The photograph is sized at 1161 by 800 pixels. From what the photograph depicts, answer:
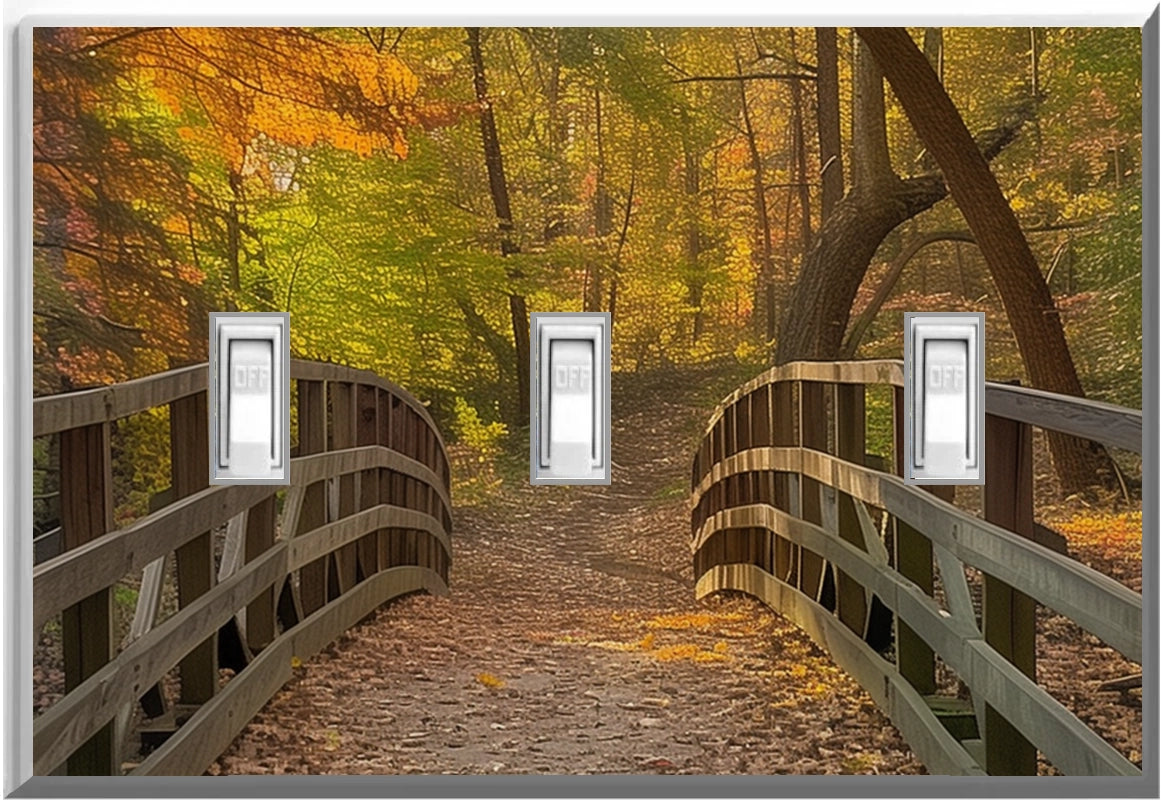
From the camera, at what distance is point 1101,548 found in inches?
120

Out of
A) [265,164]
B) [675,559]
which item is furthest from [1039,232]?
[265,164]

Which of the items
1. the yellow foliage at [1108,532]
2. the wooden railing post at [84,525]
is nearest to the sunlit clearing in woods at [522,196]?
the wooden railing post at [84,525]

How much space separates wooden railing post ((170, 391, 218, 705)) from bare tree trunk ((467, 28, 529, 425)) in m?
0.69

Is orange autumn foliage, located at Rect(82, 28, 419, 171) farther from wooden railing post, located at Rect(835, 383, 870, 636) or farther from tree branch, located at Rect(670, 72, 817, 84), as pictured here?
wooden railing post, located at Rect(835, 383, 870, 636)

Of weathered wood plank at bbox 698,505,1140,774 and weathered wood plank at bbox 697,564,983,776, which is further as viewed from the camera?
weathered wood plank at bbox 697,564,983,776

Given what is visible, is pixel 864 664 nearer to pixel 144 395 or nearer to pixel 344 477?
pixel 344 477

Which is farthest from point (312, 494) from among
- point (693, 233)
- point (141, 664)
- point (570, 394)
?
point (693, 233)

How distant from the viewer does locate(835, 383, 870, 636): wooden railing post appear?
3.12 m

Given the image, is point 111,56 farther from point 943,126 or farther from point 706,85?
point 943,126

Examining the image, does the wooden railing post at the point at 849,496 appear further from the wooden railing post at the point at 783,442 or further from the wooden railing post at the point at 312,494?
the wooden railing post at the point at 312,494

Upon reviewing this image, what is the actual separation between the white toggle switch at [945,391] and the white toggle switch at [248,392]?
54.1 inches

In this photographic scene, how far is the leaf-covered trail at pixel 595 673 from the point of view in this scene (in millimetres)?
3100

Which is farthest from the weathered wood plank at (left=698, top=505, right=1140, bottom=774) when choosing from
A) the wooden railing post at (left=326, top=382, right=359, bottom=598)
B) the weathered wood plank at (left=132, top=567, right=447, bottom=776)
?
the wooden railing post at (left=326, top=382, right=359, bottom=598)

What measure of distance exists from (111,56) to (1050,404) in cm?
217
